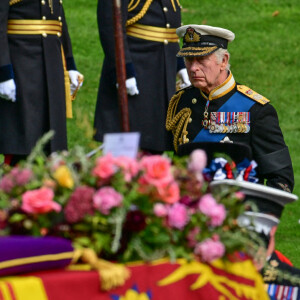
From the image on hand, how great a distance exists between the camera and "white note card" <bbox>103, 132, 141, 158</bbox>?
2.88m

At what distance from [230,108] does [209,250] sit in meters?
2.33

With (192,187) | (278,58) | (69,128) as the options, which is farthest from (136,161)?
(278,58)

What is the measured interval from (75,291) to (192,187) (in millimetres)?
547

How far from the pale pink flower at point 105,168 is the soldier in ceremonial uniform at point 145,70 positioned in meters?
3.51

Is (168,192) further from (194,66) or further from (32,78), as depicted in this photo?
(32,78)

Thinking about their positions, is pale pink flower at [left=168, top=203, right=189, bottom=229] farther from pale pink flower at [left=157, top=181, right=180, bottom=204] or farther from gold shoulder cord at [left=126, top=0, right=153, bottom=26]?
gold shoulder cord at [left=126, top=0, right=153, bottom=26]

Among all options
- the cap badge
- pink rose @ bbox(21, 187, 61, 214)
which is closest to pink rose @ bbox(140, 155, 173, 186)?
pink rose @ bbox(21, 187, 61, 214)

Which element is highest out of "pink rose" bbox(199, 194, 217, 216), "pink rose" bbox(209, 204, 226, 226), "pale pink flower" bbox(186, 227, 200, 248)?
"pink rose" bbox(199, 194, 217, 216)

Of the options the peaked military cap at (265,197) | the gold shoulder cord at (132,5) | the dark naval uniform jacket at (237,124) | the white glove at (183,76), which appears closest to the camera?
the peaked military cap at (265,197)

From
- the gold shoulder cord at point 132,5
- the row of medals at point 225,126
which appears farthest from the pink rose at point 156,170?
the gold shoulder cord at point 132,5

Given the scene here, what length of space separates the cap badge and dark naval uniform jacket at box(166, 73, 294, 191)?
0.85 feet

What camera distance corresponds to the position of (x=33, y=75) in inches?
248

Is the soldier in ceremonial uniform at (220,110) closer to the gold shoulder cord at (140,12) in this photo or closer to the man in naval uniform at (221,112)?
the man in naval uniform at (221,112)

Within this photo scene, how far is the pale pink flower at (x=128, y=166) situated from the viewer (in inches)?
112
